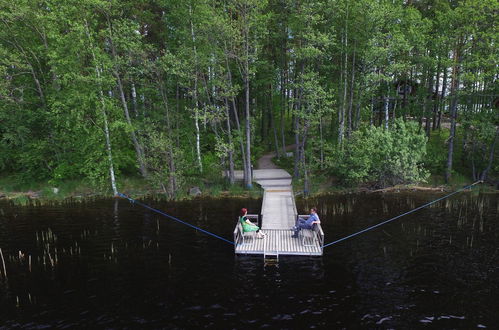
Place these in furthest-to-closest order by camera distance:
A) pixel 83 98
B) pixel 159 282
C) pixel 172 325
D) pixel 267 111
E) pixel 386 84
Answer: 1. pixel 267 111
2. pixel 386 84
3. pixel 83 98
4. pixel 159 282
5. pixel 172 325

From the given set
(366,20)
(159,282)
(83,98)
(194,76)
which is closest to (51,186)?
(83,98)

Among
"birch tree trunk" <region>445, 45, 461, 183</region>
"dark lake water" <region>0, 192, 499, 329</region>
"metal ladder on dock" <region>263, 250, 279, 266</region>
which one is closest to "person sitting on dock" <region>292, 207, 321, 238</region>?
"dark lake water" <region>0, 192, 499, 329</region>

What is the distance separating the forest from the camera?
94.2 ft

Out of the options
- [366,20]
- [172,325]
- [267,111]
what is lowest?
[172,325]

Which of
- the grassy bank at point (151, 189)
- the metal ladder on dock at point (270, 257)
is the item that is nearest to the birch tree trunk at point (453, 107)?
the grassy bank at point (151, 189)

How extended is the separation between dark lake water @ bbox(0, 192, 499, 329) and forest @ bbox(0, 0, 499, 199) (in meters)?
8.02

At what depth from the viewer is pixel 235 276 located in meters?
15.5

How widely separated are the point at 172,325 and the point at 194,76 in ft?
73.3

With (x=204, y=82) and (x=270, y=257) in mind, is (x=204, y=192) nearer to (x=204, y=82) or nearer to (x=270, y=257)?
(x=204, y=82)

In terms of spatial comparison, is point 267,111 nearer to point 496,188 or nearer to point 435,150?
point 435,150

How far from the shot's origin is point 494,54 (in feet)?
96.2

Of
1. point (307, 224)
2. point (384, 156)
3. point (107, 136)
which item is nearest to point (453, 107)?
point (384, 156)

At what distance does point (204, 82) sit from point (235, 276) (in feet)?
65.4

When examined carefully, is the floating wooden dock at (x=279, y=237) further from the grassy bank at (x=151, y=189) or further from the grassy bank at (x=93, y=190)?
the grassy bank at (x=93, y=190)
